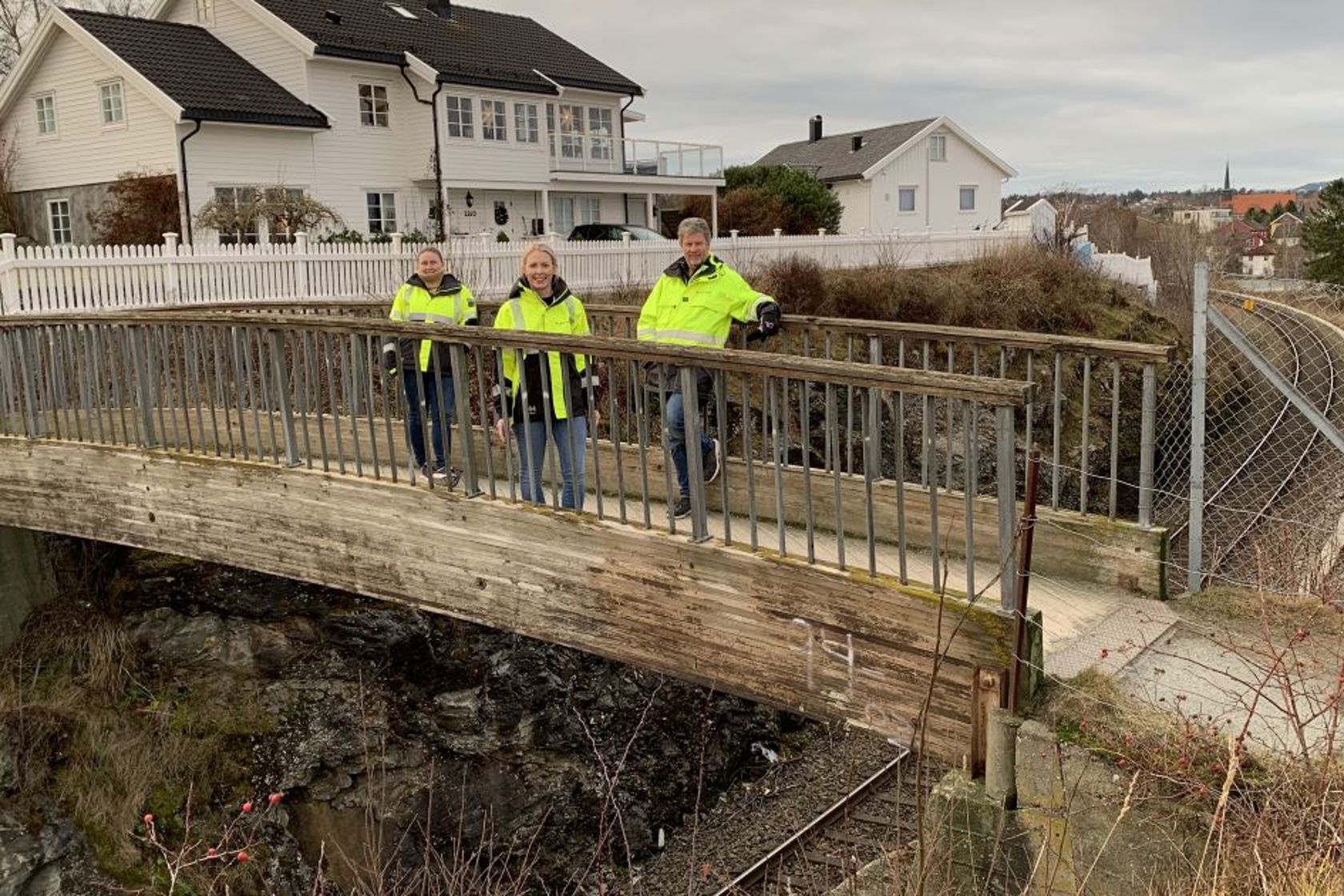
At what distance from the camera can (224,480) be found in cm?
739

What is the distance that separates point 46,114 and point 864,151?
2893 centimetres

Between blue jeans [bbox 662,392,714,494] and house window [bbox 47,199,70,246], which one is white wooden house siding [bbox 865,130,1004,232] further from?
blue jeans [bbox 662,392,714,494]

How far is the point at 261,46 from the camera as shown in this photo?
27.0m

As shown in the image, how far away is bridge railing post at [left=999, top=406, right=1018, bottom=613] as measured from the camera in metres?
4.20

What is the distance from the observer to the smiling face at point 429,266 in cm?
719

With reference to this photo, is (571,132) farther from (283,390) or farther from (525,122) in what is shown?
(283,390)

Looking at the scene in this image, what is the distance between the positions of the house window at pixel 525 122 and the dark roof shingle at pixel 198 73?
19.5 ft

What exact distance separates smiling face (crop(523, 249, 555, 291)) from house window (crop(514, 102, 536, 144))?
84.5 feet

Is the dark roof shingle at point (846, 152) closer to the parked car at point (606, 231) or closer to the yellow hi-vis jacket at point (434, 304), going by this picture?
the parked car at point (606, 231)

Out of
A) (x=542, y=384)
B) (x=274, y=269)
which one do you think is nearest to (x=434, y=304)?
(x=542, y=384)

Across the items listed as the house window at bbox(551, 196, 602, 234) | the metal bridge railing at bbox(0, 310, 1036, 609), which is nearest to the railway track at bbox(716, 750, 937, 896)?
the metal bridge railing at bbox(0, 310, 1036, 609)

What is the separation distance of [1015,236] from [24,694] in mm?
28349

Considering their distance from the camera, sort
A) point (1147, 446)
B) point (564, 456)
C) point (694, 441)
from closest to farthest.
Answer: point (694, 441) < point (1147, 446) < point (564, 456)

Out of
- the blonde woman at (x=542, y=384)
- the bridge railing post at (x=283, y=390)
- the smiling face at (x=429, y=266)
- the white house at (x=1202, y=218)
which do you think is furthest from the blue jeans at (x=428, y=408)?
the white house at (x=1202, y=218)
